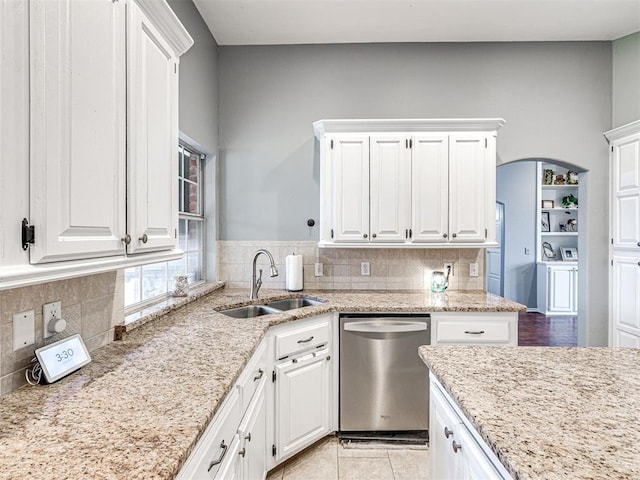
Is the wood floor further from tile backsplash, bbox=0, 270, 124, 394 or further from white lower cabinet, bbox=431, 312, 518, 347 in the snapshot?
tile backsplash, bbox=0, 270, 124, 394

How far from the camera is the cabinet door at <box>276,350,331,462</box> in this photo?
82.8 inches

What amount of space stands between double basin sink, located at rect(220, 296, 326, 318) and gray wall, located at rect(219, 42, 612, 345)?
0.63m

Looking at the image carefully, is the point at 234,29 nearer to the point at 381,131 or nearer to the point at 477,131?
the point at 381,131

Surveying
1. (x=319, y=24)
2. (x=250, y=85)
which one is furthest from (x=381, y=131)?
(x=250, y=85)

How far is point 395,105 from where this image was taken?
322 centimetres

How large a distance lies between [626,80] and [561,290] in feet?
12.2

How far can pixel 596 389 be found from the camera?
1.11 metres

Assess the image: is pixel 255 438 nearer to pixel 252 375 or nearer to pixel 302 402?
pixel 252 375

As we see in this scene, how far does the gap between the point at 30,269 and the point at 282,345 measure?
4.79ft

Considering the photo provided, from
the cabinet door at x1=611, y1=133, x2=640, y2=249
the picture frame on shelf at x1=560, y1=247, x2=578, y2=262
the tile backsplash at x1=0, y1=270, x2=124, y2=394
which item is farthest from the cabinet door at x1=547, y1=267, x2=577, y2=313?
the tile backsplash at x1=0, y1=270, x2=124, y2=394

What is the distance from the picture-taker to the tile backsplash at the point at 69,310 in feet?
3.58

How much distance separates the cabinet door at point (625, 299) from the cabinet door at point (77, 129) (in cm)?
359

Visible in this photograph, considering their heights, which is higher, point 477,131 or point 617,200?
point 477,131

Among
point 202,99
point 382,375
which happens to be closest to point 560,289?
point 382,375
